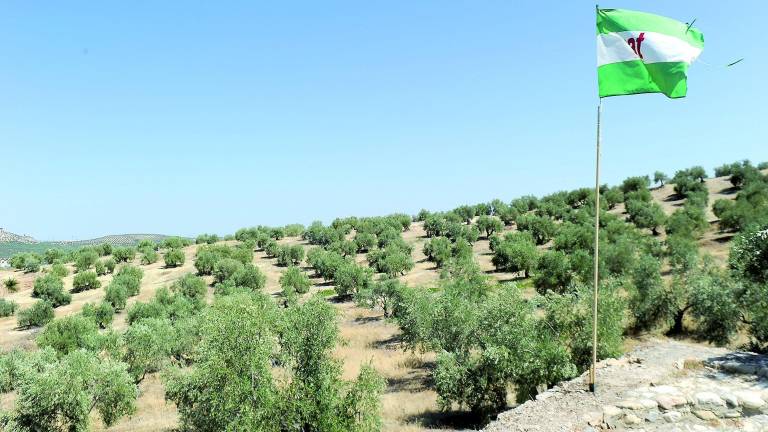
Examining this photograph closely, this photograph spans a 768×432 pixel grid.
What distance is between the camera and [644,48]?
16484mm

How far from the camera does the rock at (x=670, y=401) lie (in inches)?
599

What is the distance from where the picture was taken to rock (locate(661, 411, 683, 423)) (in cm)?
1466

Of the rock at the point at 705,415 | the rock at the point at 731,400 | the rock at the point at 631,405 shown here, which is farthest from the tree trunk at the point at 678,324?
the rock at the point at 631,405

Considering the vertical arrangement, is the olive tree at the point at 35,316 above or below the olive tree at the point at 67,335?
below

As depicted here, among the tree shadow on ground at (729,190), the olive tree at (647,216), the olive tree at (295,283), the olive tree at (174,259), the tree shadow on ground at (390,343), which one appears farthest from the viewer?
the olive tree at (174,259)

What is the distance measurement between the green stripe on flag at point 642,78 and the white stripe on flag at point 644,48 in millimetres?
198

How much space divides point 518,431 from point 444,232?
110026 millimetres

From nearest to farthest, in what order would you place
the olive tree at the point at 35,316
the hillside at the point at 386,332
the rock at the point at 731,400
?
the rock at the point at 731,400 < the hillside at the point at 386,332 < the olive tree at the point at 35,316

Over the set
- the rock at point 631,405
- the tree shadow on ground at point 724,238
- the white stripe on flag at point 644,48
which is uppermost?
the white stripe on flag at point 644,48

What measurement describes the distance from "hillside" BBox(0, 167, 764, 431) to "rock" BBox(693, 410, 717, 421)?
2502 mm

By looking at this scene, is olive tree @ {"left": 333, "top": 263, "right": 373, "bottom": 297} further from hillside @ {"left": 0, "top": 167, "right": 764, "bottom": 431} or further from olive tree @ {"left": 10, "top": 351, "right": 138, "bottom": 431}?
olive tree @ {"left": 10, "top": 351, "right": 138, "bottom": 431}

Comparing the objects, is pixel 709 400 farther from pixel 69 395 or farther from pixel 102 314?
pixel 102 314

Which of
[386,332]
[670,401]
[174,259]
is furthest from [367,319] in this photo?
[174,259]

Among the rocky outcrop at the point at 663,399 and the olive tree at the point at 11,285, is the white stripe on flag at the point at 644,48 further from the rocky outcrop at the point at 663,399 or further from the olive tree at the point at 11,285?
the olive tree at the point at 11,285
